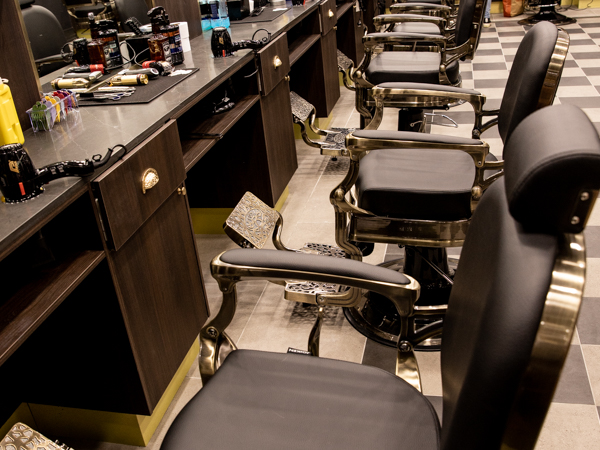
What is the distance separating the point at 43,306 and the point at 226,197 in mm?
1780

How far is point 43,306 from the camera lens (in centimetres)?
123

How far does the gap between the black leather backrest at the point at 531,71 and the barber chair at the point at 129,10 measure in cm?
173

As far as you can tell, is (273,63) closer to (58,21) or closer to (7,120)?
(58,21)

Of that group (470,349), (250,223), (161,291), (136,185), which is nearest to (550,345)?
(470,349)

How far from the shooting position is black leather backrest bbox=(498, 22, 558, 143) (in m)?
1.48

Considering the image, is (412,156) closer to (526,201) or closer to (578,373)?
(578,373)

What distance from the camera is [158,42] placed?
225cm

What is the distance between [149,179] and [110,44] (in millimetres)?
1025

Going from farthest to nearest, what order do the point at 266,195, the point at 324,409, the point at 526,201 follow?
the point at 266,195 < the point at 324,409 < the point at 526,201

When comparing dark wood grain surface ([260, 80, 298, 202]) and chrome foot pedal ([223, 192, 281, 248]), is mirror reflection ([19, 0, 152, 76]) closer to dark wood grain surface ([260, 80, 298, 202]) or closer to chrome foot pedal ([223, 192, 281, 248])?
dark wood grain surface ([260, 80, 298, 202])

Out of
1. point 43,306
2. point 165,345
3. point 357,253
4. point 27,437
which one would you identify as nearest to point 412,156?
point 357,253

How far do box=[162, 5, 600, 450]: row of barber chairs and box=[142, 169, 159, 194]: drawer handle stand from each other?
47 cm

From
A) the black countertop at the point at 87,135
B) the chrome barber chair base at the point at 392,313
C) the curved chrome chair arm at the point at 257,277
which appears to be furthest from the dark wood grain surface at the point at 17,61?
the chrome barber chair base at the point at 392,313

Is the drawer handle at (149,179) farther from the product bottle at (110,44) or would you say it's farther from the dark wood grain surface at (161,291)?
the product bottle at (110,44)
